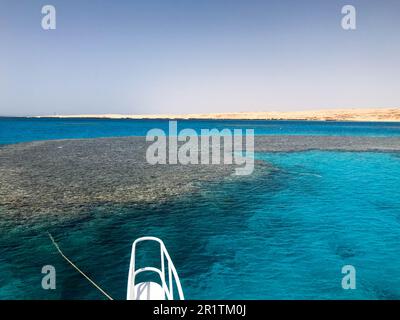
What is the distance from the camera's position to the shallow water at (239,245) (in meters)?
13.2

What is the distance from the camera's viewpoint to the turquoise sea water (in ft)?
43.4

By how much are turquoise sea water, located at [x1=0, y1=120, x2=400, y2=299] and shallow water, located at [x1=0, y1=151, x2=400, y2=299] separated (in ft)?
0.16

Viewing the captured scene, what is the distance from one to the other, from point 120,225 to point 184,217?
162 inches

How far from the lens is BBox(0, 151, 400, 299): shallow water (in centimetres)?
1324

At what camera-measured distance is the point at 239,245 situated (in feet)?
56.5

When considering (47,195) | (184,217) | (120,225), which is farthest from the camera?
(47,195)

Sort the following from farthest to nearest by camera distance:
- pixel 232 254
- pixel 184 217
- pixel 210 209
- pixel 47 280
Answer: pixel 210 209 → pixel 184 217 → pixel 232 254 → pixel 47 280

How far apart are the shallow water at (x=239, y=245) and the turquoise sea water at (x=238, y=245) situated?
50mm

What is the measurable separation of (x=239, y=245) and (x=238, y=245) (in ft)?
0.17

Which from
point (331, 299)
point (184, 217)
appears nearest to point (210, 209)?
point (184, 217)

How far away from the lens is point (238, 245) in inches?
679

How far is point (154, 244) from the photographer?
1733cm
